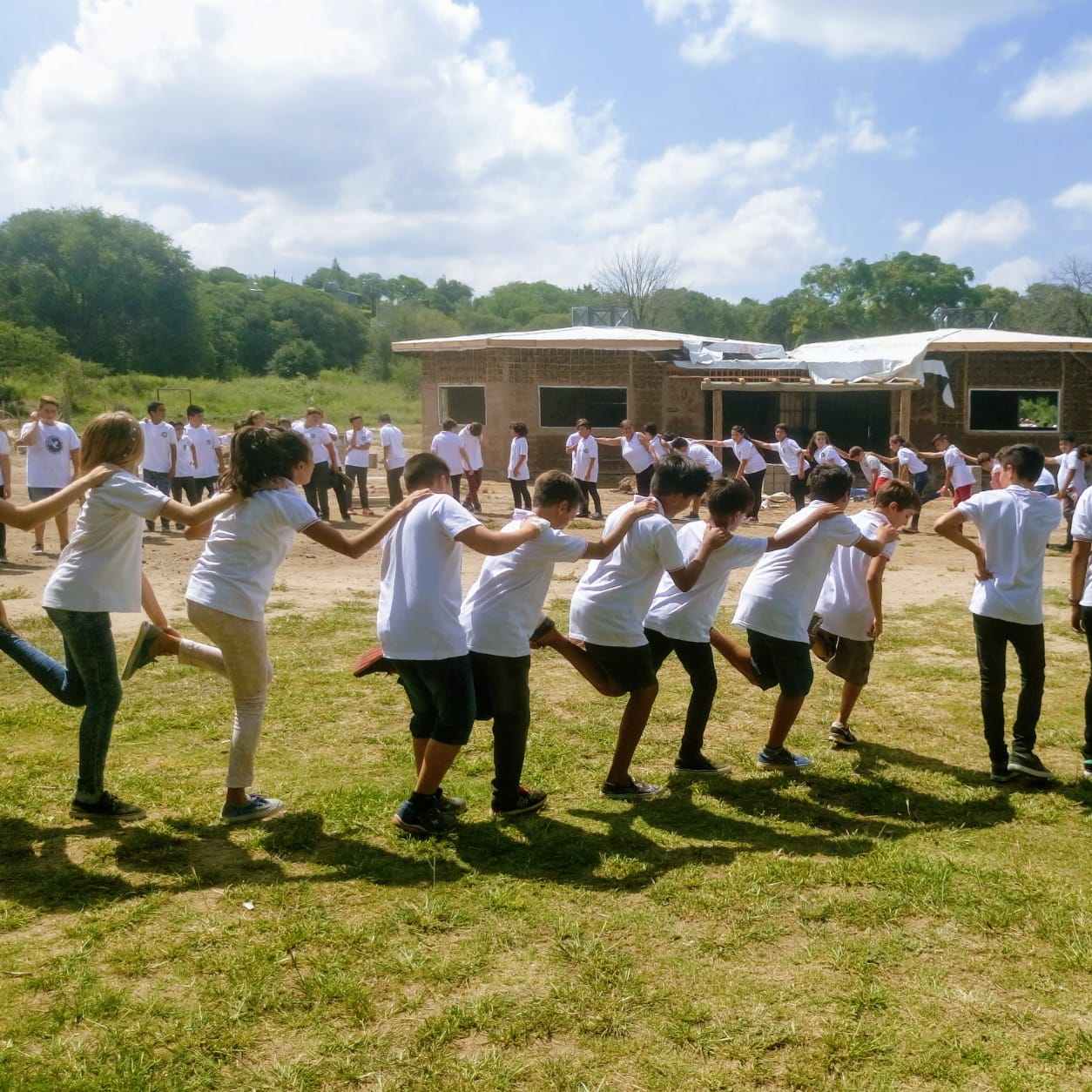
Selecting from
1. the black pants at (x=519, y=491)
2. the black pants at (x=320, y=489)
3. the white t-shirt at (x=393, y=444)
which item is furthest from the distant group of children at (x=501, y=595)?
the white t-shirt at (x=393, y=444)

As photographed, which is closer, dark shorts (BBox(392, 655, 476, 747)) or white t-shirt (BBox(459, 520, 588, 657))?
dark shorts (BBox(392, 655, 476, 747))

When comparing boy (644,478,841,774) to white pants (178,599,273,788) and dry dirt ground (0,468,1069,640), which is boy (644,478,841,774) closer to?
white pants (178,599,273,788)

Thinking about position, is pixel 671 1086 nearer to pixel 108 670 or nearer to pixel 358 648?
pixel 108 670

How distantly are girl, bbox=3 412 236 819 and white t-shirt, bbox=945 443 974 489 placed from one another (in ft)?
42.4

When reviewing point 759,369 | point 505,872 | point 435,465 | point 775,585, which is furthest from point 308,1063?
point 759,369

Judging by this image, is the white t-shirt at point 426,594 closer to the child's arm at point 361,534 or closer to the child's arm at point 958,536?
the child's arm at point 361,534

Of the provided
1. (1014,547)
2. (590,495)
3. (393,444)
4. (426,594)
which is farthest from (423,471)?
(590,495)

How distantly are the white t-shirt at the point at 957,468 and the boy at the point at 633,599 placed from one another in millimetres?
11441

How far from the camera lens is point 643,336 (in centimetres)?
2223

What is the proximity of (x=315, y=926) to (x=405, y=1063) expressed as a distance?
2.78ft

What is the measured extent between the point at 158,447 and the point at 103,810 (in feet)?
33.7

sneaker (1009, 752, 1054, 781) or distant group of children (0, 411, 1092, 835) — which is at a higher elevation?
distant group of children (0, 411, 1092, 835)

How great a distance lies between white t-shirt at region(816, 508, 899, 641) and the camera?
568cm

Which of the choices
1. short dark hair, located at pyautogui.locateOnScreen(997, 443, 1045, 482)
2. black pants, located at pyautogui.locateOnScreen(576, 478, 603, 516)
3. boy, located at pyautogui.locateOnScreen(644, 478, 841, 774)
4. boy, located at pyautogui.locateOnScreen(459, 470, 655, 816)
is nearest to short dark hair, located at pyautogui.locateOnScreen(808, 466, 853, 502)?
boy, located at pyautogui.locateOnScreen(644, 478, 841, 774)
